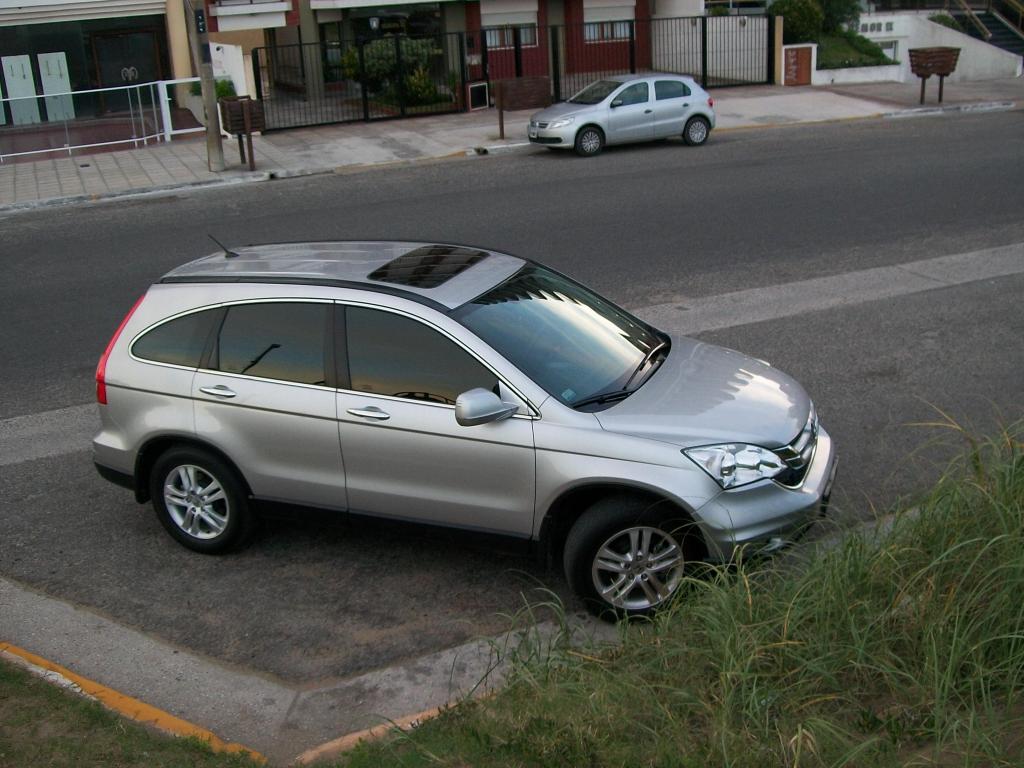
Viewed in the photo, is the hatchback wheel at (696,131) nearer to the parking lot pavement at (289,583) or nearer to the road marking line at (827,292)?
the road marking line at (827,292)

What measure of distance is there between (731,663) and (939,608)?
2.83ft

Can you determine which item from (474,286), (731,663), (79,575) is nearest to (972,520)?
(731,663)

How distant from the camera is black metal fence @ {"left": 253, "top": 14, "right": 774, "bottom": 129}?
2806 centimetres

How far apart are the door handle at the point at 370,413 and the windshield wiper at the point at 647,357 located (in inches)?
50.3

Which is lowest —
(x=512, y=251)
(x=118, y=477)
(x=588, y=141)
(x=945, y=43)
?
(x=512, y=251)

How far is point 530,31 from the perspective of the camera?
3391cm

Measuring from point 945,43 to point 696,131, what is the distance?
16645 mm

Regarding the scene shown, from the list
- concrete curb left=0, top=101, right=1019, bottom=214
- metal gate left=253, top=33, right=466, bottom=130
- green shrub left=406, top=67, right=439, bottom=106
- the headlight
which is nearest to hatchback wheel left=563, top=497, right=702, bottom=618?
the headlight

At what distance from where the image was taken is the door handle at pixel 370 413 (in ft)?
19.3

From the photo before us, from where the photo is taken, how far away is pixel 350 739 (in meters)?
4.56

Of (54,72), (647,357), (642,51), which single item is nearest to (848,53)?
(642,51)

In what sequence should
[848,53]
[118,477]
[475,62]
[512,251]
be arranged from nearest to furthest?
[118,477], [512,251], [475,62], [848,53]

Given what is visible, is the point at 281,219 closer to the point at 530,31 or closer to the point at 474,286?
the point at 474,286

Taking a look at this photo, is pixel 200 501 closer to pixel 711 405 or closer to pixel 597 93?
pixel 711 405
